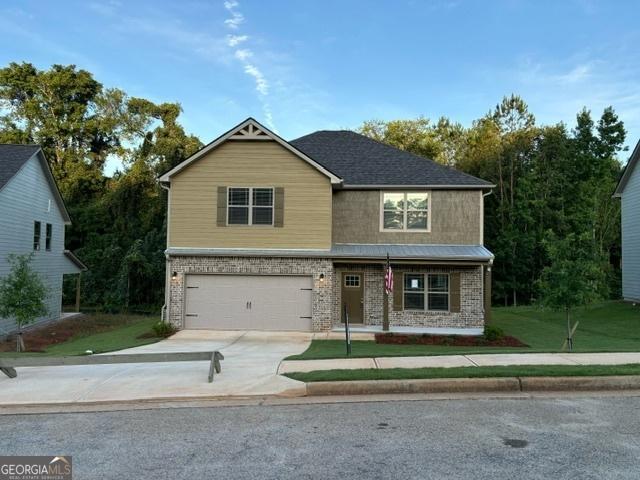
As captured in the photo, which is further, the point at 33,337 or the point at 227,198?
the point at 33,337

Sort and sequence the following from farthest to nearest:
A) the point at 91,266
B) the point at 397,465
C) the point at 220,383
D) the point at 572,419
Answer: the point at 91,266
the point at 220,383
the point at 572,419
the point at 397,465

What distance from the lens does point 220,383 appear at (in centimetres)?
755

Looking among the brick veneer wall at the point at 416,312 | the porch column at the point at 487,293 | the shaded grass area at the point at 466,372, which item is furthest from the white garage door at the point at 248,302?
the shaded grass area at the point at 466,372

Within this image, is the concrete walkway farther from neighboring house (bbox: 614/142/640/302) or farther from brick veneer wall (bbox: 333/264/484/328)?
neighboring house (bbox: 614/142/640/302)

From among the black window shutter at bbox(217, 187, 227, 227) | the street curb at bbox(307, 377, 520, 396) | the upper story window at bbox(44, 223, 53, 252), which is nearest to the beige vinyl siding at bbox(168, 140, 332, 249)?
the black window shutter at bbox(217, 187, 227, 227)

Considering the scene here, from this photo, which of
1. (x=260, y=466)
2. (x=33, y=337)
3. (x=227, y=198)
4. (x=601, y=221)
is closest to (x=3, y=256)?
(x=33, y=337)

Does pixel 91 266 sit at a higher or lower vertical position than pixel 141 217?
lower

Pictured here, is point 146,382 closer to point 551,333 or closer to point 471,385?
point 471,385

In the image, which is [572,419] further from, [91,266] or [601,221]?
[601,221]

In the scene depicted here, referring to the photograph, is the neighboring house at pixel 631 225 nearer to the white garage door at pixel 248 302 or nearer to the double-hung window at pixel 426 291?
the double-hung window at pixel 426 291

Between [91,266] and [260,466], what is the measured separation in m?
32.7

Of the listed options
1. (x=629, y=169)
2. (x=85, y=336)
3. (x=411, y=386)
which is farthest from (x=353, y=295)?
(x=629, y=169)

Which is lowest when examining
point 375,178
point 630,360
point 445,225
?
point 630,360

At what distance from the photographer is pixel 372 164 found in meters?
19.5
